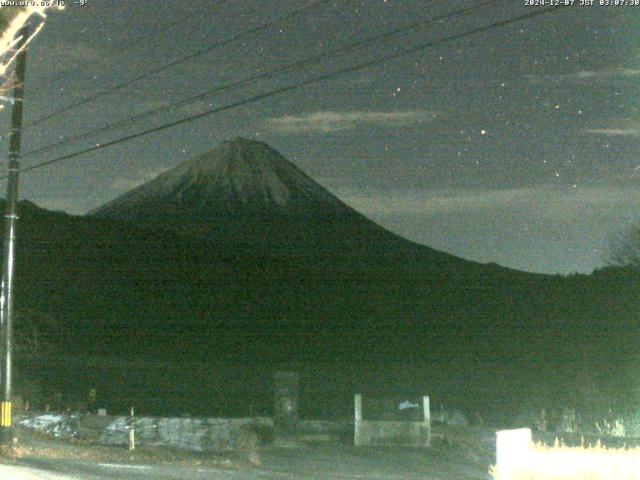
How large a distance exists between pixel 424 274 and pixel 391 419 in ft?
290

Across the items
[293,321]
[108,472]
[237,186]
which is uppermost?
[237,186]

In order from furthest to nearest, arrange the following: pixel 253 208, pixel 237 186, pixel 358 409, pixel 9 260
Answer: pixel 237 186 → pixel 253 208 → pixel 358 409 → pixel 9 260

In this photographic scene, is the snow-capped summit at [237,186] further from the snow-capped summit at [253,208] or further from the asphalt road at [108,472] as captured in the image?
the asphalt road at [108,472]

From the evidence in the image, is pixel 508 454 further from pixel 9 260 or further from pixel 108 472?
pixel 9 260

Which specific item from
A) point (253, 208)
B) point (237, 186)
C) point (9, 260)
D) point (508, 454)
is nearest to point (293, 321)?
point (9, 260)

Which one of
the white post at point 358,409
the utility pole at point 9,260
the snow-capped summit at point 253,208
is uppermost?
the snow-capped summit at point 253,208

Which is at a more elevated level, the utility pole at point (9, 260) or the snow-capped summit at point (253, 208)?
the snow-capped summit at point (253, 208)

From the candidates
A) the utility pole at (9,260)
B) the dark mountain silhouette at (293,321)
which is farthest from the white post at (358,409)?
the dark mountain silhouette at (293,321)

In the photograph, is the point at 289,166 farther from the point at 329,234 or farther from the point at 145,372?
the point at 145,372

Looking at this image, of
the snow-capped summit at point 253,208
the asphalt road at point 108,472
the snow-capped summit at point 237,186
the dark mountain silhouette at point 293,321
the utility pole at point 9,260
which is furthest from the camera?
the snow-capped summit at point 237,186

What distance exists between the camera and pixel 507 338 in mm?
74750

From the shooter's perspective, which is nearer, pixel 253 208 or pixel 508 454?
pixel 508 454

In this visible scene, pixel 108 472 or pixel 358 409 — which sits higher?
pixel 358 409

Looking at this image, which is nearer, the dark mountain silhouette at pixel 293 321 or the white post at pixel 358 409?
the white post at pixel 358 409
